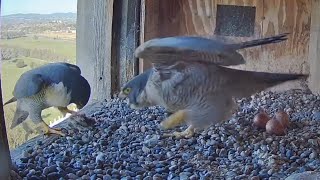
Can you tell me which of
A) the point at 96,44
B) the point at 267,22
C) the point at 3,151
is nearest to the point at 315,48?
the point at 267,22

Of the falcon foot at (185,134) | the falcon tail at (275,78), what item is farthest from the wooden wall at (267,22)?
the falcon tail at (275,78)

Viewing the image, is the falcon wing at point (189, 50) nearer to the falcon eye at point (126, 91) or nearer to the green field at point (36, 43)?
the green field at point (36, 43)

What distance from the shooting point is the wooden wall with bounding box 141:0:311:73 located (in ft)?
11.4

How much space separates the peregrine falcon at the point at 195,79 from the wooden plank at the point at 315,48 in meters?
2.01

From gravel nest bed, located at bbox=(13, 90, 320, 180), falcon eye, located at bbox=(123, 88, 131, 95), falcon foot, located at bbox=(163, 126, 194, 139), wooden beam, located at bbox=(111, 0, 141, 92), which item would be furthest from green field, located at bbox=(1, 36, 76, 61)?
wooden beam, located at bbox=(111, 0, 141, 92)

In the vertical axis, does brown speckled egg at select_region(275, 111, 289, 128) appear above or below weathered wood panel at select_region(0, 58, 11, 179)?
below

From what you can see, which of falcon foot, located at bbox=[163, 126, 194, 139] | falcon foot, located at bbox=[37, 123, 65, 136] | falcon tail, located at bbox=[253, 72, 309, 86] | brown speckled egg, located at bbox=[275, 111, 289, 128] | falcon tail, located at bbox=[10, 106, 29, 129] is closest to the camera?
falcon tail, located at bbox=[253, 72, 309, 86]

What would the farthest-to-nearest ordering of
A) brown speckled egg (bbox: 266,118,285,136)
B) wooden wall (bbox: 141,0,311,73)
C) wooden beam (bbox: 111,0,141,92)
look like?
wooden wall (bbox: 141,0,311,73) → wooden beam (bbox: 111,0,141,92) → brown speckled egg (bbox: 266,118,285,136)

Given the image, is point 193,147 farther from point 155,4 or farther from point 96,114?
point 155,4

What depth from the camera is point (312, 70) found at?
3441mm

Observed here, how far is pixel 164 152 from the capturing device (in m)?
1.97

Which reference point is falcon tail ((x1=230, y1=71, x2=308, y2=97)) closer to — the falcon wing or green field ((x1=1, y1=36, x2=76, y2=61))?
the falcon wing

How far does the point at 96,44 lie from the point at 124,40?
24 cm

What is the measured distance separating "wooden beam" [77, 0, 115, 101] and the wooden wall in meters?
0.69
